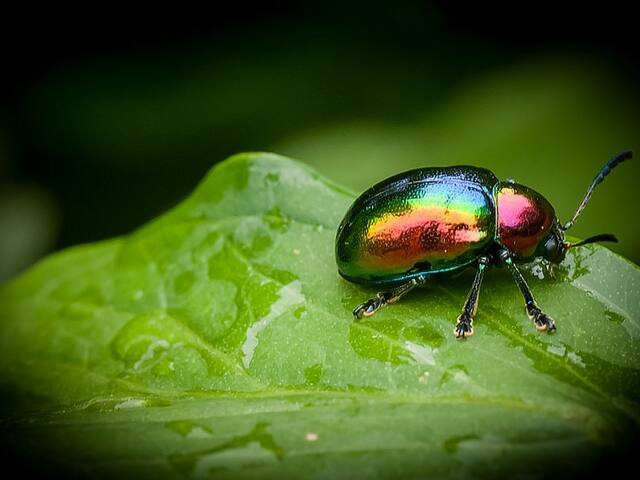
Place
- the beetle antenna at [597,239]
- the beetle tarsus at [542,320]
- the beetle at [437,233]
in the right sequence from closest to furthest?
the beetle tarsus at [542,320]
the beetle antenna at [597,239]
the beetle at [437,233]

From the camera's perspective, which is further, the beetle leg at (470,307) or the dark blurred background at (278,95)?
the dark blurred background at (278,95)

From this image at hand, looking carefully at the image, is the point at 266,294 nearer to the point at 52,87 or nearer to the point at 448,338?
the point at 448,338

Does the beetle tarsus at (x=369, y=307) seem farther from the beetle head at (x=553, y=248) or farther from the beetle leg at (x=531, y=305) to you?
the beetle head at (x=553, y=248)

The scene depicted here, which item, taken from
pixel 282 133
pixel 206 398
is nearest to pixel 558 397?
pixel 206 398

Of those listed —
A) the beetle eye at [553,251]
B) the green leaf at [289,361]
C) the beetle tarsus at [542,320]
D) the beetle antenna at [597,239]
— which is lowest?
the green leaf at [289,361]

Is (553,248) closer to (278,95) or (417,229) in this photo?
(417,229)

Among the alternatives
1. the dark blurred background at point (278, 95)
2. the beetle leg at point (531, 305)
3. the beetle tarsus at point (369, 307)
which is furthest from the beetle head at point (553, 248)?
the dark blurred background at point (278, 95)
